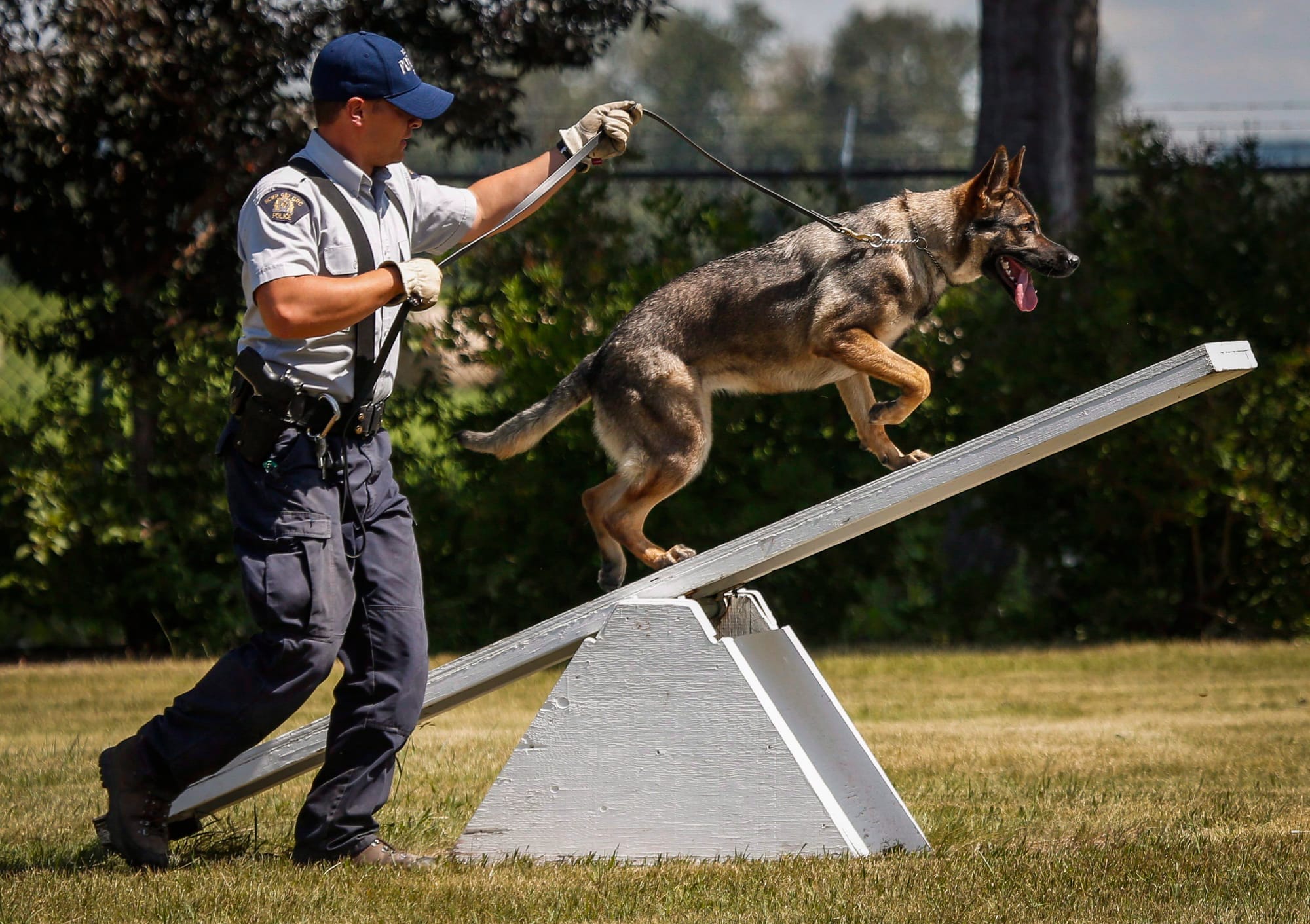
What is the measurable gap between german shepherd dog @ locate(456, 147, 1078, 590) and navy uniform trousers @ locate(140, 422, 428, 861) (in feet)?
5.85

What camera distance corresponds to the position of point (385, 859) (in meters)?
4.14

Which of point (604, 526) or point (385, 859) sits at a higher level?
point (604, 526)

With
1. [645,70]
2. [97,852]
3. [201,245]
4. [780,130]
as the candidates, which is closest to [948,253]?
[97,852]

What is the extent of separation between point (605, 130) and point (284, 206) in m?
1.27

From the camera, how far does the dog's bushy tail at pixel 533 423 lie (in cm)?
602

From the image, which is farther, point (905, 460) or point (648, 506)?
point (648, 506)

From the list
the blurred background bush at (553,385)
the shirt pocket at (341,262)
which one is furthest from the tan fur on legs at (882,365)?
the blurred background bush at (553,385)

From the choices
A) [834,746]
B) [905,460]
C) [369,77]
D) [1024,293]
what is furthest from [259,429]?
[1024,293]

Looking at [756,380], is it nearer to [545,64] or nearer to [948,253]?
[948,253]

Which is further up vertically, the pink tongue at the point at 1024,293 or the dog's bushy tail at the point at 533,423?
the dog's bushy tail at the point at 533,423

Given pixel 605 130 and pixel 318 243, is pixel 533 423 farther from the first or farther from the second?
pixel 318 243

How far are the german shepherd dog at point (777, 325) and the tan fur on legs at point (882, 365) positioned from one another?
1 cm

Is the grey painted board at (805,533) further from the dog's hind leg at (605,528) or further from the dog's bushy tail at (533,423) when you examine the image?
the dog's bushy tail at (533,423)

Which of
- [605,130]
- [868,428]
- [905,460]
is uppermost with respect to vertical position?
[605,130]
